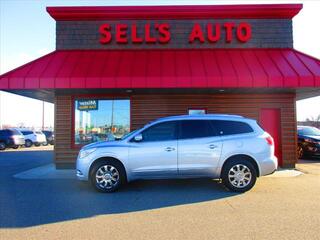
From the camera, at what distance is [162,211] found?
6.23 m

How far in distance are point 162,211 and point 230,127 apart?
3.09 m

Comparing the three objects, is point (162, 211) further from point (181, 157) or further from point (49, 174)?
point (49, 174)

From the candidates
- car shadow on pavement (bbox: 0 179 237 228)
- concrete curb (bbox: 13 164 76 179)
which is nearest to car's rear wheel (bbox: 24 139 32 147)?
concrete curb (bbox: 13 164 76 179)

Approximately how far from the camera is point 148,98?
40.5 ft

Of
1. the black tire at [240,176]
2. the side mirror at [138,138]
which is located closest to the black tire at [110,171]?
the side mirror at [138,138]

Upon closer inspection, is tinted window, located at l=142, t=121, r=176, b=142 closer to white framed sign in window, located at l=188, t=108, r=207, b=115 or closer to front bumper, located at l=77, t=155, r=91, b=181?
front bumper, located at l=77, t=155, r=91, b=181

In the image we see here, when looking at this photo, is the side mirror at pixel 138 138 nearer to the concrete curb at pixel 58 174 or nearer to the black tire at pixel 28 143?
the concrete curb at pixel 58 174

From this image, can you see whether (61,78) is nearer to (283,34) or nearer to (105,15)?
(105,15)

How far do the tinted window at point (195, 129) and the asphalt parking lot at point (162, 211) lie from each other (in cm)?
143

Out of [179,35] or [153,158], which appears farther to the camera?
[179,35]

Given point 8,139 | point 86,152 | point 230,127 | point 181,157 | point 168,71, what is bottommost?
point 8,139

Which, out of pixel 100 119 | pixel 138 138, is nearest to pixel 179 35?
pixel 100 119

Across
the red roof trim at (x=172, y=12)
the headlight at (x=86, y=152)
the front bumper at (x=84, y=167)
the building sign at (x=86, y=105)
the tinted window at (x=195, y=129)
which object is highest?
the red roof trim at (x=172, y=12)

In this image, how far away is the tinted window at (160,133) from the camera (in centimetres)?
805
